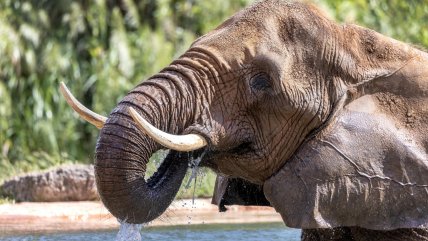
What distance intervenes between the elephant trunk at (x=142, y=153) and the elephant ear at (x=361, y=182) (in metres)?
0.59

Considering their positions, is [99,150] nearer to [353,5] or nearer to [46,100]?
[46,100]

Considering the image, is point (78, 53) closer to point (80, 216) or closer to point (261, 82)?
point (80, 216)

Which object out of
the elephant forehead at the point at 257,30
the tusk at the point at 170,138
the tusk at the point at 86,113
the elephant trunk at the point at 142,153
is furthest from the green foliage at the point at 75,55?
the tusk at the point at 170,138

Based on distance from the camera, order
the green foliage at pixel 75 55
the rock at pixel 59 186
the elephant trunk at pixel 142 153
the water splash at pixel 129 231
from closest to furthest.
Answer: the elephant trunk at pixel 142 153 < the water splash at pixel 129 231 < the rock at pixel 59 186 < the green foliage at pixel 75 55

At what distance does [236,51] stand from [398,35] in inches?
584

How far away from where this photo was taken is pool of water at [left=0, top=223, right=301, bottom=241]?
10.5 meters

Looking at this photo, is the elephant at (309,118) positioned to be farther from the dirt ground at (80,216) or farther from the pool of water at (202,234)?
the dirt ground at (80,216)

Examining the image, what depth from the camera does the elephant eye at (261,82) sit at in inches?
241

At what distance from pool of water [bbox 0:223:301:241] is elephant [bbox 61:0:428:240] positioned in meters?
4.12

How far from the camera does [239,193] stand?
266 inches

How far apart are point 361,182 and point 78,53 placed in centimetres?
1416

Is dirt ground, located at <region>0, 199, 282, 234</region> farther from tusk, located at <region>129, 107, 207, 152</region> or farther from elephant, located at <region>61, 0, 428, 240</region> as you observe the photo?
tusk, located at <region>129, 107, 207, 152</region>

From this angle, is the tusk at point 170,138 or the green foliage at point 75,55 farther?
the green foliage at point 75,55

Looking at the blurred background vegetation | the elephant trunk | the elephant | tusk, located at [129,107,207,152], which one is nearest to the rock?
the blurred background vegetation
